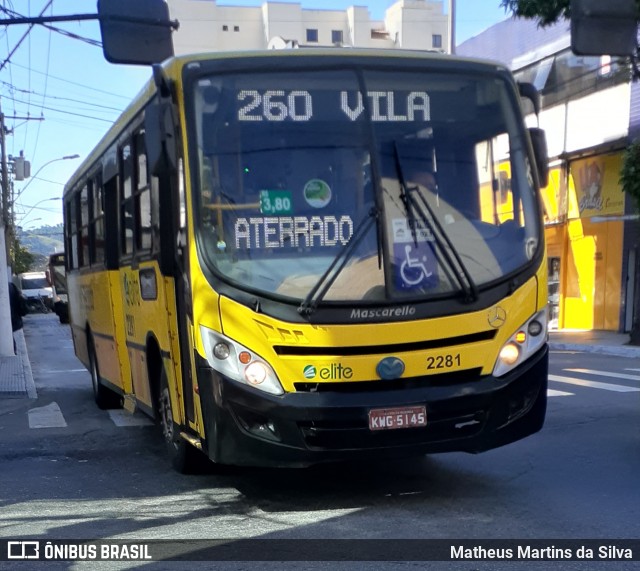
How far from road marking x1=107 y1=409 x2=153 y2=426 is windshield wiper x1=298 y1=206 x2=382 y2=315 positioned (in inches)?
204

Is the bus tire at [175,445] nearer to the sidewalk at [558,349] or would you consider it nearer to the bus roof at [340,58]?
the bus roof at [340,58]

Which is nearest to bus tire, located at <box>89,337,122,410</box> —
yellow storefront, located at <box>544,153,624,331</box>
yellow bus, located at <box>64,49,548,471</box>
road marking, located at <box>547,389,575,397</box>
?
yellow bus, located at <box>64,49,548,471</box>

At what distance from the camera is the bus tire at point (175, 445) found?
709cm

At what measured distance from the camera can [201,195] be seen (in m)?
6.01

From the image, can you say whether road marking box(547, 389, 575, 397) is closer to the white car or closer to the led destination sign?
the led destination sign

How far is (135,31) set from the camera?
10.5 metres

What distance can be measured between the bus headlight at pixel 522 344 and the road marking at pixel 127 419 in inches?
214

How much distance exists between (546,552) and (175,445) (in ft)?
11.0

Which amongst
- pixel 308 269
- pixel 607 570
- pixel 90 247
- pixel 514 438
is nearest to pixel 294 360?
pixel 308 269

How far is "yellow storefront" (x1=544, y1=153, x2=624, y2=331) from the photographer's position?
2428 cm

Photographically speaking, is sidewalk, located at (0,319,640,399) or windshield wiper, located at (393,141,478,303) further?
sidewalk, located at (0,319,640,399)

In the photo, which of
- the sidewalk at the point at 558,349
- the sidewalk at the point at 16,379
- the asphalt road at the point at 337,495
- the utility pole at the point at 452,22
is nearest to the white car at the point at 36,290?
the sidewalk at the point at 558,349

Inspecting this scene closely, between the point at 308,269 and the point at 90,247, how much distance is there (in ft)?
20.4

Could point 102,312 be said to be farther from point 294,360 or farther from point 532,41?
point 532,41
